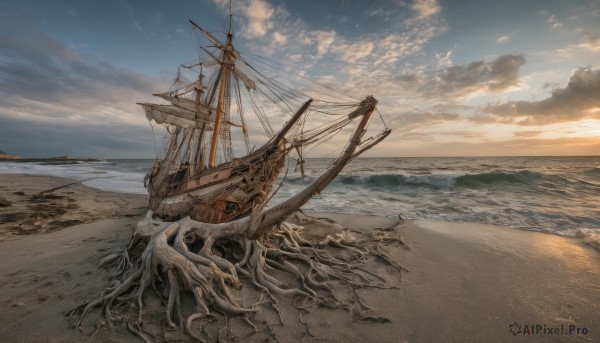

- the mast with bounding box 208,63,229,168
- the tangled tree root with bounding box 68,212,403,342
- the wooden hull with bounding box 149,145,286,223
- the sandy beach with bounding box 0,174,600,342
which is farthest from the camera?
the mast with bounding box 208,63,229,168

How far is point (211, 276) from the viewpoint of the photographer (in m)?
5.15

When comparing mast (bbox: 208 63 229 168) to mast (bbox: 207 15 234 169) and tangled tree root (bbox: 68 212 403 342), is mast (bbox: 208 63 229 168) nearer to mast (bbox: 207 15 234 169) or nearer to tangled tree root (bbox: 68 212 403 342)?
mast (bbox: 207 15 234 169)

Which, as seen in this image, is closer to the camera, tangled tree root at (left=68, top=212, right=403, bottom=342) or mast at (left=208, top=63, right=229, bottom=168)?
tangled tree root at (left=68, top=212, right=403, bottom=342)

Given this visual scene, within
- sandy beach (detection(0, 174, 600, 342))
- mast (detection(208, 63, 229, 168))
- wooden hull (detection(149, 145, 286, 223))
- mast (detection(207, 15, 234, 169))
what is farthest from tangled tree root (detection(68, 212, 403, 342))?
mast (detection(207, 15, 234, 169))

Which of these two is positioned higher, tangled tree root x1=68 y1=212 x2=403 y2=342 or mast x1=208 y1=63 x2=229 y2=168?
mast x1=208 y1=63 x2=229 y2=168

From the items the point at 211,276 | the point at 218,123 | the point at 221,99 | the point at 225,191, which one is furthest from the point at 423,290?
the point at 221,99

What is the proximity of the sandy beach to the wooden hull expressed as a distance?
88.5 inches

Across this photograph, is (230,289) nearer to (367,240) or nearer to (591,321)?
(367,240)

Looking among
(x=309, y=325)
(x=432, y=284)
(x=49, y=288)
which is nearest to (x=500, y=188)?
(x=432, y=284)

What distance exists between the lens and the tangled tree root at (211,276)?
4551mm

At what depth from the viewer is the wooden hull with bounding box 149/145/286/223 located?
30.9 feet

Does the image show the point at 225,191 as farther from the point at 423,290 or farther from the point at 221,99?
the point at 423,290

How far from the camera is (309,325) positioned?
447 cm

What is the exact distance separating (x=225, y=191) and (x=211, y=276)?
473cm
